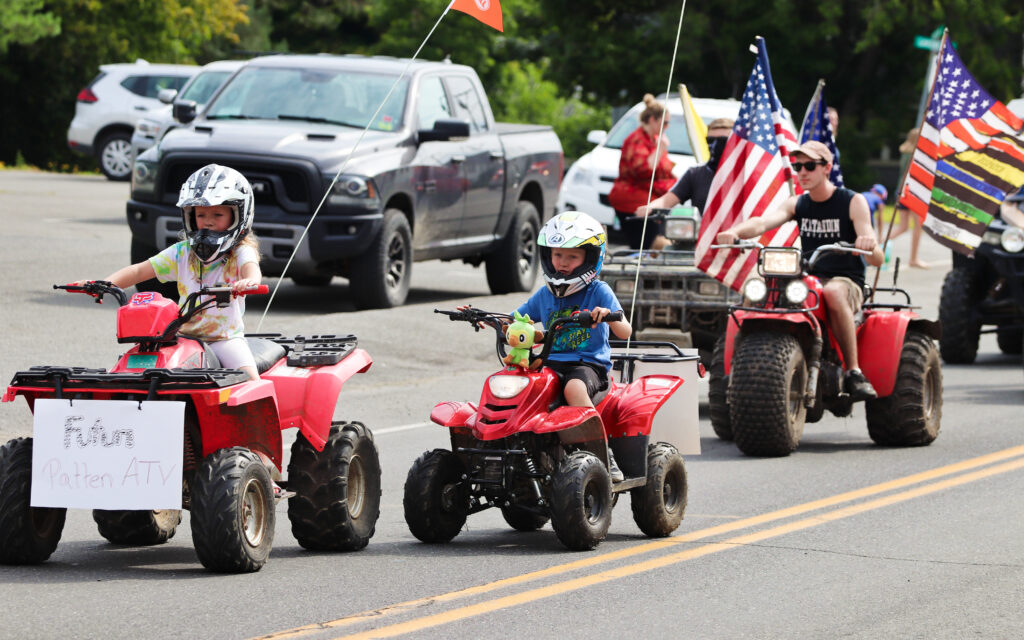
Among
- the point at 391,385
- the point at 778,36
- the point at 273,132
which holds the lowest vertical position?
the point at 391,385

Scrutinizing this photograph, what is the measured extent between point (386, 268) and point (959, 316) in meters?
5.29

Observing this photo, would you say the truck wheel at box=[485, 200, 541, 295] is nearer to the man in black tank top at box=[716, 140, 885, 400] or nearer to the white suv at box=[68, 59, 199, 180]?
the man in black tank top at box=[716, 140, 885, 400]

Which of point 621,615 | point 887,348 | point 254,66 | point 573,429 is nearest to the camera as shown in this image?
point 621,615

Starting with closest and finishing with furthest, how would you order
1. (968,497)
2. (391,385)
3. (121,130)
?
(968,497) < (391,385) < (121,130)

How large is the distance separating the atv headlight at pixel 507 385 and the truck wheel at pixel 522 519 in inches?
25.7

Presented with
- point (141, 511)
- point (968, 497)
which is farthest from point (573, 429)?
point (968, 497)

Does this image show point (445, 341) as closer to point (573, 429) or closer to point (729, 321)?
point (729, 321)

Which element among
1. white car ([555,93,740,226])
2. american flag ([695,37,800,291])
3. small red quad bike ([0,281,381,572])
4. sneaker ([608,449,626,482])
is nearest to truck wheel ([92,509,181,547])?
small red quad bike ([0,281,381,572])

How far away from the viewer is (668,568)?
802cm

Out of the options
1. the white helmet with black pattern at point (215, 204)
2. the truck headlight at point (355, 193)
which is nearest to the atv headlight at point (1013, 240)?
the truck headlight at point (355, 193)

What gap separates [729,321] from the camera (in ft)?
40.4

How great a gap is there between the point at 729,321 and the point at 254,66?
7746mm

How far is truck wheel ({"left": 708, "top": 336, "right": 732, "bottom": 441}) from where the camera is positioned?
12516 mm

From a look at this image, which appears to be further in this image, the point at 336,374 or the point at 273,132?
the point at 273,132
